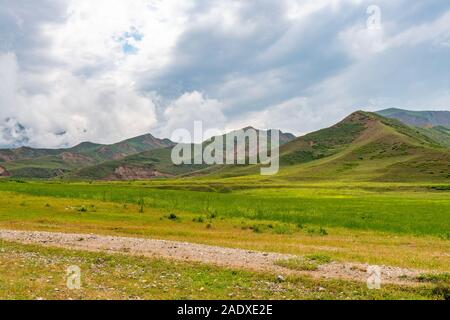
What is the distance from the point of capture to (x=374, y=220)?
5691cm

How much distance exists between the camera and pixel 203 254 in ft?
92.5

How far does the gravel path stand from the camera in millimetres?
22984

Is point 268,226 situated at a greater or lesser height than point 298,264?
lesser

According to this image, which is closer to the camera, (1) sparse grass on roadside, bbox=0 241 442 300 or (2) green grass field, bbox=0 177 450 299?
(1) sparse grass on roadside, bbox=0 241 442 300

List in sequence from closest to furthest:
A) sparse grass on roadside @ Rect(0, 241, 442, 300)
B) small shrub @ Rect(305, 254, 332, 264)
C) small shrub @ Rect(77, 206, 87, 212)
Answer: sparse grass on roadside @ Rect(0, 241, 442, 300)
small shrub @ Rect(305, 254, 332, 264)
small shrub @ Rect(77, 206, 87, 212)

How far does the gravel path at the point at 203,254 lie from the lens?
905 inches

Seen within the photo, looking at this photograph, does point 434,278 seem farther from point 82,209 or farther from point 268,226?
point 82,209

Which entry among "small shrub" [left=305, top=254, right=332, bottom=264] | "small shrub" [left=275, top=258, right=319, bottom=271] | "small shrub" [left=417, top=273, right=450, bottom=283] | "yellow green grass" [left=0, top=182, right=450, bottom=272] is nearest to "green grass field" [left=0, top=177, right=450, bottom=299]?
"yellow green grass" [left=0, top=182, right=450, bottom=272]

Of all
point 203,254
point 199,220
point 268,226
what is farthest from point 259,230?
point 203,254

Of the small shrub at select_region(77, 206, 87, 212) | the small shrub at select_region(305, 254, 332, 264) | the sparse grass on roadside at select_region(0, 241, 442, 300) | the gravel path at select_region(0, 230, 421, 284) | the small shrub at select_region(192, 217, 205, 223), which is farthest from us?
the small shrub at select_region(77, 206, 87, 212)

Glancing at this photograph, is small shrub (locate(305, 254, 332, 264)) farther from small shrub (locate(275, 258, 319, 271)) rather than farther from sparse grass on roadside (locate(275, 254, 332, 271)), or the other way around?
small shrub (locate(275, 258, 319, 271))
